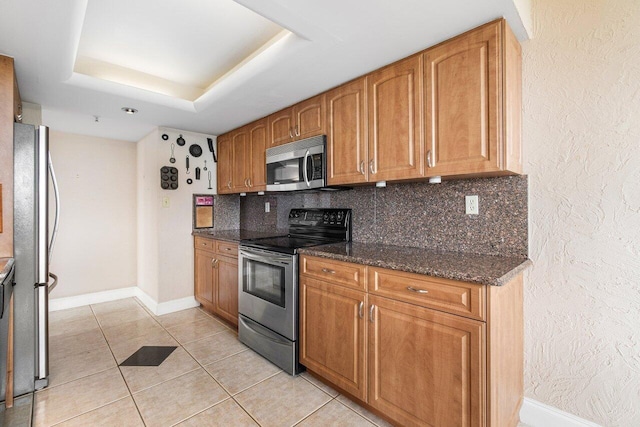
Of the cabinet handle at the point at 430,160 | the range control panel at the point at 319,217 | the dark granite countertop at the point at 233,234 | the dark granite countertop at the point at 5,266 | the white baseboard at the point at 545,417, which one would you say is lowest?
the white baseboard at the point at 545,417

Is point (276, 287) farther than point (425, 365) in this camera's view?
Yes

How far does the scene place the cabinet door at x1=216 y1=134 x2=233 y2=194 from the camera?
354cm

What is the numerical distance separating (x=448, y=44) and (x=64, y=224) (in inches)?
170

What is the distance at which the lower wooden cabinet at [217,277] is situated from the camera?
2.90m

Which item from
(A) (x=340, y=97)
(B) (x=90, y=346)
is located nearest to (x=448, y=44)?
(A) (x=340, y=97)

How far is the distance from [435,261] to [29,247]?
243 cm

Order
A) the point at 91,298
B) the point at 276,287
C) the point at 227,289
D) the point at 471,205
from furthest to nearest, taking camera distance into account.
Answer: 1. the point at 91,298
2. the point at 227,289
3. the point at 276,287
4. the point at 471,205

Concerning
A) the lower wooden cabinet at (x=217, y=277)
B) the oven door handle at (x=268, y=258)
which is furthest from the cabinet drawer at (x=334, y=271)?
the lower wooden cabinet at (x=217, y=277)

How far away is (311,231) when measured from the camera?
9.32 feet

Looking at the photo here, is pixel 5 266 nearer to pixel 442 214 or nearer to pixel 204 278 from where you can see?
pixel 204 278

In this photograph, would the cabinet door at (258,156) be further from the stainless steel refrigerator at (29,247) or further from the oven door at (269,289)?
the stainless steel refrigerator at (29,247)

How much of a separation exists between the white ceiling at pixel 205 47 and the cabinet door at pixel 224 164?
50 cm

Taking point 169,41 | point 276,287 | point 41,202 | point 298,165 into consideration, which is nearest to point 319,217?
point 298,165

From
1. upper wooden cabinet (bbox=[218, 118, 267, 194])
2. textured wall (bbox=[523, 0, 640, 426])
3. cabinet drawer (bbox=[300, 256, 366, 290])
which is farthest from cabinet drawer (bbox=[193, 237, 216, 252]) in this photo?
textured wall (bbox=[523, 0, 640, 426])
